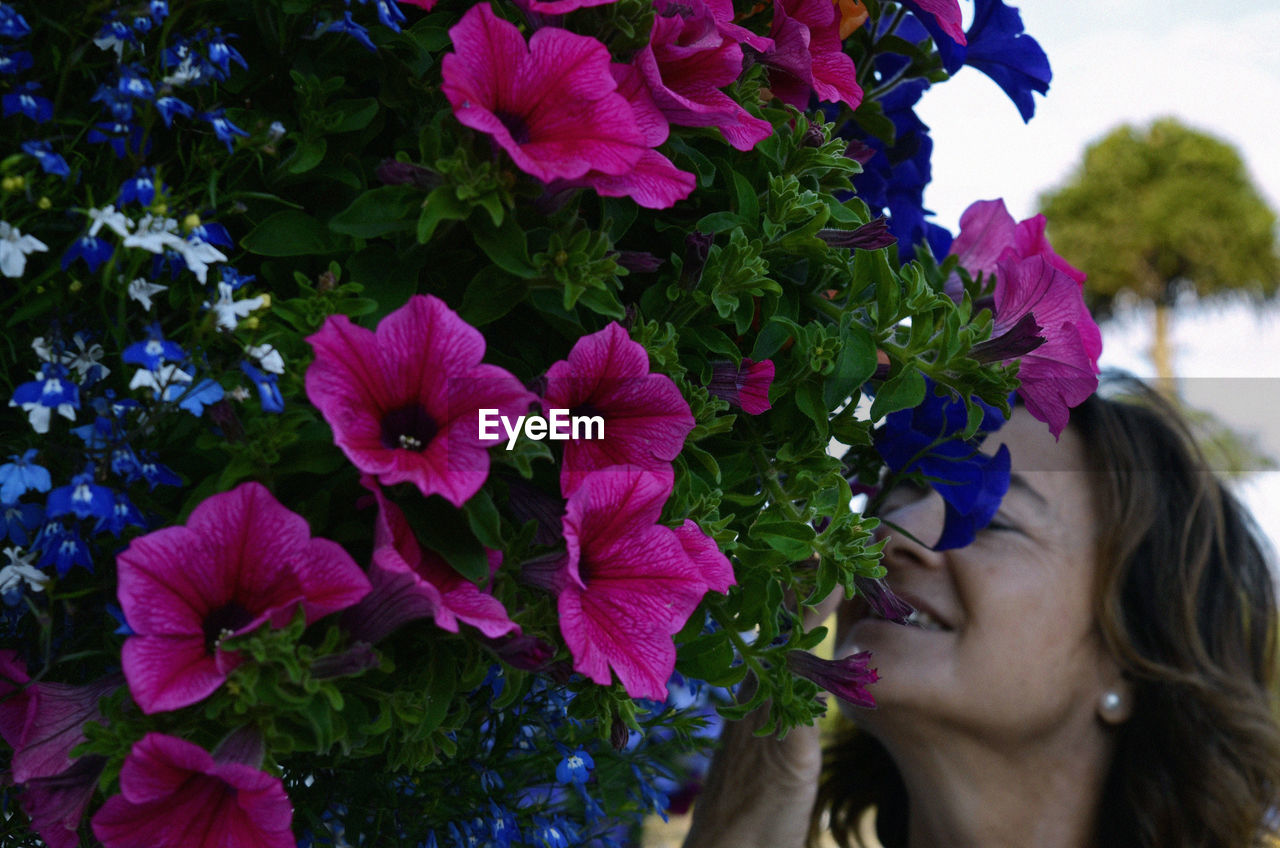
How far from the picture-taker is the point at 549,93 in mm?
510

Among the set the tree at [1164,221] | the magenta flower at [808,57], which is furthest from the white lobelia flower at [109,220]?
the tree at [1164,221]

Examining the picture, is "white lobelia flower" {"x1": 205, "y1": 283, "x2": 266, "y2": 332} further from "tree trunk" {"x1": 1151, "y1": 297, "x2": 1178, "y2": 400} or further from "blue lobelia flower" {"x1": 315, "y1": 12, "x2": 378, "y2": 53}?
"tree trunk" {"x1": 1151, "y1": 297, "x2": 1178, "y2": 400}

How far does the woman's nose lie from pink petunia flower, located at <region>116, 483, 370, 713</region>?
900mm

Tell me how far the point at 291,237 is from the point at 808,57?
309 mm

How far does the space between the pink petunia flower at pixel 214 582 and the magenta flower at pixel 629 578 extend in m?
0.10

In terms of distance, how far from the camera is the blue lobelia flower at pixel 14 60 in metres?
0.48

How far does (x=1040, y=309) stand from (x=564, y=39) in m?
0.37

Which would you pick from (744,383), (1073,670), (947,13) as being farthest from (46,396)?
(1073,670)

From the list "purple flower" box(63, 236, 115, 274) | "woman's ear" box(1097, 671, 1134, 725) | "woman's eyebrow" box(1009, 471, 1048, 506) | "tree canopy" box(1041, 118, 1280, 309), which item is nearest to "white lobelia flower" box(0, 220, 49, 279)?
"purple flower" box(63, 236, 115, 274)

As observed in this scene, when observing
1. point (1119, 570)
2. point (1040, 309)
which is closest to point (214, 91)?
point (1040, 309)

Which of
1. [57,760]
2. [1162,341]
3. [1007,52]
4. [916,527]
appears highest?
[1007,52]

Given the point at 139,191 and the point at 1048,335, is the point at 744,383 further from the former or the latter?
the point at 139,191

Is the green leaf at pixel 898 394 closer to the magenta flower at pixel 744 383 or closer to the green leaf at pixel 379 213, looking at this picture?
the magenta flower at pixel 744 383

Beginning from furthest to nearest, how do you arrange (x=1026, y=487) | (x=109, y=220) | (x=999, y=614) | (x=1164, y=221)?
(x=1164, y=221), (x=1026, y=487), (x=999, y=614), (x=109, y=220)
